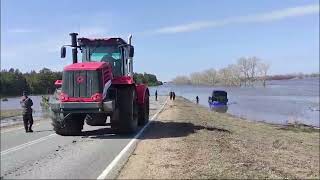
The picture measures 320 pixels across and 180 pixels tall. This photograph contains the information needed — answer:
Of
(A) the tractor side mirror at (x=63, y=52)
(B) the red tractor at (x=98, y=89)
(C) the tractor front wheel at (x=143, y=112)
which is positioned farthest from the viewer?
(C) the tractor front wheel at (x=143, y=112)

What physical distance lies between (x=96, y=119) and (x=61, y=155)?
22.7ft

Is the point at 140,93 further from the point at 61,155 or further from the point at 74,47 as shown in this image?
the point at 61,155

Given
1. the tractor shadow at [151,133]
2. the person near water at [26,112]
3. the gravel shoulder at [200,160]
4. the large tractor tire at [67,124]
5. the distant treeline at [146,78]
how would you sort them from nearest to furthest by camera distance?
1. the gravel shoulder at [200,160]
2. the tractor shadow at [151,133]
3. the large tractor tire at [67,124]
4. the person near water at [26,112]
5. the distant treeline at [146,78]

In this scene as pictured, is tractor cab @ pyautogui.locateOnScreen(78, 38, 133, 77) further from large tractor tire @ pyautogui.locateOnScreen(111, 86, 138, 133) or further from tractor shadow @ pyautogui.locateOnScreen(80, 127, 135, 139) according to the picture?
tractor shadow @ pyautogui.locateOnScreen(80, 127, 135, 139)

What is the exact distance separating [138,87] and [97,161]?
899cm

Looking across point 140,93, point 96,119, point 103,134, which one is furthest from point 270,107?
point 103,134

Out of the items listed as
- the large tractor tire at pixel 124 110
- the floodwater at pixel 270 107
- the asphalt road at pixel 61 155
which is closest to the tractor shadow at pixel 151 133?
the asphalt road at pixel 61 155

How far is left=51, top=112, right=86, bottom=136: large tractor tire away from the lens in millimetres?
18766

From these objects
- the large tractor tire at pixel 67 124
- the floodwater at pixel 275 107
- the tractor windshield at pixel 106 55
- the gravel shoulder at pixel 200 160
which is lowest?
the floodwater at pixel 275 107

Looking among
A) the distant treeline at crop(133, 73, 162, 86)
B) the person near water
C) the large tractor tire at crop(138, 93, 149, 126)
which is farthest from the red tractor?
the person near water

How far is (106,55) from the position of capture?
20.1 m

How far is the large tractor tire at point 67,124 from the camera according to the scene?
739 inches

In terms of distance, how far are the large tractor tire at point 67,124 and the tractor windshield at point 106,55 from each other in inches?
83.9

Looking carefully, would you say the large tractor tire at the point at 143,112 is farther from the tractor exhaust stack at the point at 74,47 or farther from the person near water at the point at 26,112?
the person near water at the point at 26,112
